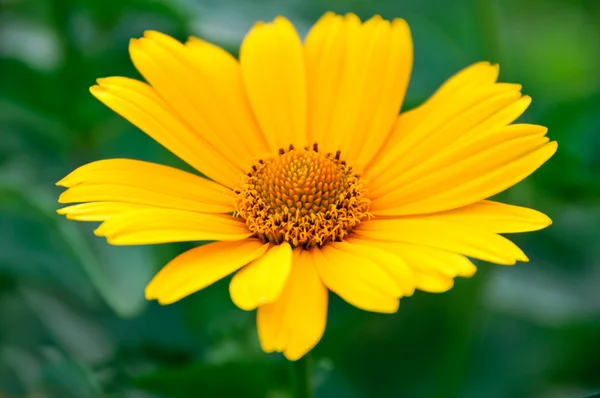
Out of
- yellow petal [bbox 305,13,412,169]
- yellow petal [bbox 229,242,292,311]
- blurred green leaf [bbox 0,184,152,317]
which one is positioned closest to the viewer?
yellow petal [bbox 229,242,292,311]

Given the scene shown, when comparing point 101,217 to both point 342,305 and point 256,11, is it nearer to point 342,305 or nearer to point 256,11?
point 342,305

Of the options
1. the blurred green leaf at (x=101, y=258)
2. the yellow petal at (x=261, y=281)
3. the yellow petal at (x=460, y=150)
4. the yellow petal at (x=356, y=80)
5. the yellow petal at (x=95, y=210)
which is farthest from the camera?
the blurred green leaf at (x=101, y=258)

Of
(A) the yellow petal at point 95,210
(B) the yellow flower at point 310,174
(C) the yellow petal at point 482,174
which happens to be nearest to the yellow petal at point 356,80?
(B) the yellow flower at point 310,174

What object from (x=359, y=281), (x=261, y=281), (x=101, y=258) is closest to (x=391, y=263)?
(x=359, y=281)

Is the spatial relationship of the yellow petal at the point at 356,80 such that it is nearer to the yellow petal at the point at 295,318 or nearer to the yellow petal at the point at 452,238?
the yellow petal at the point at 452,238

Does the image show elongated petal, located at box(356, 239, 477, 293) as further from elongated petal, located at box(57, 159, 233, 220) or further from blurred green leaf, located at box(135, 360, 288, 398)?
blurred green leaf, located at box(135, 360, 288, 398)

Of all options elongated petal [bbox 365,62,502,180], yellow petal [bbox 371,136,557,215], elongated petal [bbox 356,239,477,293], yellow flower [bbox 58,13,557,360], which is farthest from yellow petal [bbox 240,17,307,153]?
elongated petal [bbox 356,239,477,293]
